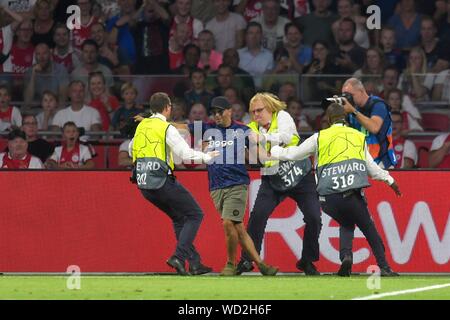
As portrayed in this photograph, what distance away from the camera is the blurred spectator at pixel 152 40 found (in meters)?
22.3

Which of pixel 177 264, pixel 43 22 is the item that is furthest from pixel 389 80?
pixel 177 264

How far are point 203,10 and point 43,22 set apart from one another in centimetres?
248


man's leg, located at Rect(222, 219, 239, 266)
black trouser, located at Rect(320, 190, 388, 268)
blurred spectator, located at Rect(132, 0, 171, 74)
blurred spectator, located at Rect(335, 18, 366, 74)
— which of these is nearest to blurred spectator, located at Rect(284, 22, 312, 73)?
blurred spectator, located at Rect(335, 18, 366, 74)

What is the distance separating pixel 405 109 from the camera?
21016 millimetres

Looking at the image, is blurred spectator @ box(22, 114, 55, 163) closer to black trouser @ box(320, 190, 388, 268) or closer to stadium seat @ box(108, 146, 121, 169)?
stadium seat @ box(108, 146, 121, 169)

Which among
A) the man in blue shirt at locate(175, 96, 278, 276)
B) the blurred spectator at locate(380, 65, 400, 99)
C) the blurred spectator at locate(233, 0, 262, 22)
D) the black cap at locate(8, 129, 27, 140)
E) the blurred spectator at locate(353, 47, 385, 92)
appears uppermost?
the blurred spectator at locate(233, 0, 262, 22)

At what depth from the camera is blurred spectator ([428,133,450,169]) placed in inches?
788

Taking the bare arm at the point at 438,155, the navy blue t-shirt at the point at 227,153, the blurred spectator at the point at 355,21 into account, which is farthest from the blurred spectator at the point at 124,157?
the bare arm at the point at 438,155

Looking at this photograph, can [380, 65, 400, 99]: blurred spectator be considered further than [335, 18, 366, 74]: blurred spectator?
No

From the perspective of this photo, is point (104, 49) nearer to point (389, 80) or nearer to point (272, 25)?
point (272, 25)

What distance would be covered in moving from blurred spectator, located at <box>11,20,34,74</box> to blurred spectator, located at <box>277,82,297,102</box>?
3.94m

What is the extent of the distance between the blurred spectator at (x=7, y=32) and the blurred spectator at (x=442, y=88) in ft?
20.9

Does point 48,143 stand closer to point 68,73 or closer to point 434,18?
point 68,73

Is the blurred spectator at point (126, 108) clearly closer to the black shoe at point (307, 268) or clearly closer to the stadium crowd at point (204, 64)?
the stadium crowd at point (204, 64)
